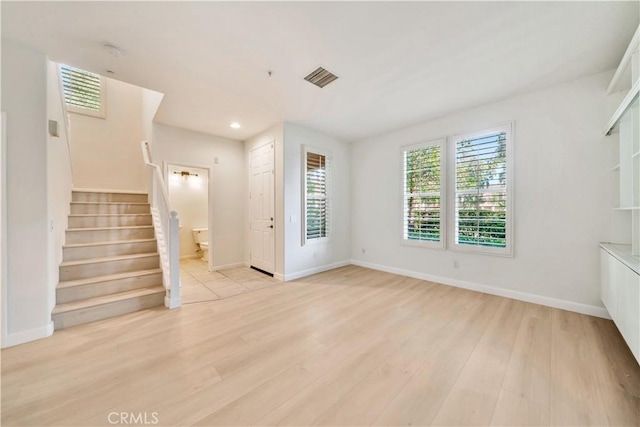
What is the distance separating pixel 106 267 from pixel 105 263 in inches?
2.1

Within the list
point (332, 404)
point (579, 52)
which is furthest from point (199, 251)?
point (579, 52)

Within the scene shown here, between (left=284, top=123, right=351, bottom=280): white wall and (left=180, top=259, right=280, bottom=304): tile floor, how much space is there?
23.0 inches

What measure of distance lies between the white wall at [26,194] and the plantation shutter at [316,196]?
3.22m

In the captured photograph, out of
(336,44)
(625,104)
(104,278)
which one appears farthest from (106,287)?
(625,104)

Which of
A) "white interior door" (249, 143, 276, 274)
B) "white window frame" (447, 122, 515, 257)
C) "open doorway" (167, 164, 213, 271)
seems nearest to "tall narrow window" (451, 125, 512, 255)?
"white window frame" (447, 122, 515, 257)

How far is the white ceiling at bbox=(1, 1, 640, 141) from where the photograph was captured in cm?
182

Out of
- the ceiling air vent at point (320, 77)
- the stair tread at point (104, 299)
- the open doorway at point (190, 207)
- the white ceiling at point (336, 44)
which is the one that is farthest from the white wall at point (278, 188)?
the open doorway at point (190, 207)

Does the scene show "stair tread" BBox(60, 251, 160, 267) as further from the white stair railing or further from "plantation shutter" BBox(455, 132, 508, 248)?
"plantation shutter" BBox(455, 132, 508, 248)

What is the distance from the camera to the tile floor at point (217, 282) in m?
3.31

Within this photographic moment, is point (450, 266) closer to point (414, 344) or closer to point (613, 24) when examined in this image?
point (414, 344)

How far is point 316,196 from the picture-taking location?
4.55 meters

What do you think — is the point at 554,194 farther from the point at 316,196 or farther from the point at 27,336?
the point at 27,336

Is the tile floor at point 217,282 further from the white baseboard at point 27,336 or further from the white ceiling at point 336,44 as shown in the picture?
the white ceiling at point 336,44

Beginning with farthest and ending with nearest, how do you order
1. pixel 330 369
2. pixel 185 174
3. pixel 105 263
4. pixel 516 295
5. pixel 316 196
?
pixel 185 174 → pixel 316 196 → pixel 516 295 → pixel 105 263 → pixel 330 369
